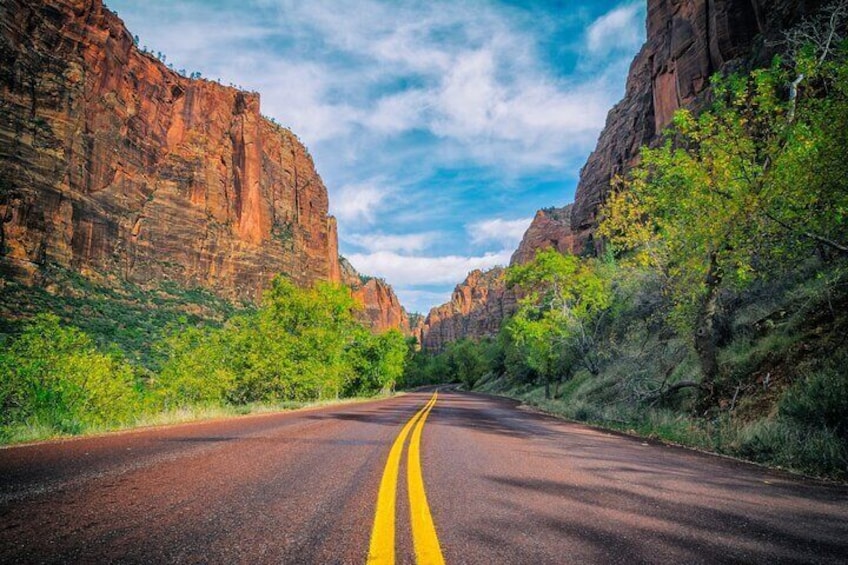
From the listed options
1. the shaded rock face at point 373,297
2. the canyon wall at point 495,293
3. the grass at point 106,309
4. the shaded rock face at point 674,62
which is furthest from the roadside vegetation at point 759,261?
the shaded rock face at point 373,297

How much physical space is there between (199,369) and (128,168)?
3134 inches

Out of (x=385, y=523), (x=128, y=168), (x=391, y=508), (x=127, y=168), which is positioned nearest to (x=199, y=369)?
A: (x=391, y=508)

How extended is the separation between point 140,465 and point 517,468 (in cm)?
431

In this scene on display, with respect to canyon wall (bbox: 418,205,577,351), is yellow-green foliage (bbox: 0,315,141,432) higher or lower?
lower

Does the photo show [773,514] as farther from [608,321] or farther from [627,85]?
[627,85]

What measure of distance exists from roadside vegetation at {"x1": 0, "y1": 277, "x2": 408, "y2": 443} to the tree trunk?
42.4 ft

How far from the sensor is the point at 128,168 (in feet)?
248

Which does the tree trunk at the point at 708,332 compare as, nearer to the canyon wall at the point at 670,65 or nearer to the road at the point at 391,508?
the road at the point at 391,508

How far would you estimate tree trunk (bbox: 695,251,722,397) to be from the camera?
30.9 ft

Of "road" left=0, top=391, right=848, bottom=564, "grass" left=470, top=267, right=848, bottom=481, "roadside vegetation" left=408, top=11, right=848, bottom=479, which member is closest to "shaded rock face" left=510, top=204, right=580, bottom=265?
"grass" left=470, top=267, right=848, bottom=481

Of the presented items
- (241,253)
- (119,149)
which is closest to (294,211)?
(241,253)

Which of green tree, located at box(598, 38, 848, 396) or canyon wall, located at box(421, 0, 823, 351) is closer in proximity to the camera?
green tree, located at box(598, 38, 848, 396)

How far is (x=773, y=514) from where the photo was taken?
316cm

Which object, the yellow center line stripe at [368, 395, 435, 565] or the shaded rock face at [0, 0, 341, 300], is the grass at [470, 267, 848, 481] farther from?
the shaded rock face at [0, 0, 341, 300]
